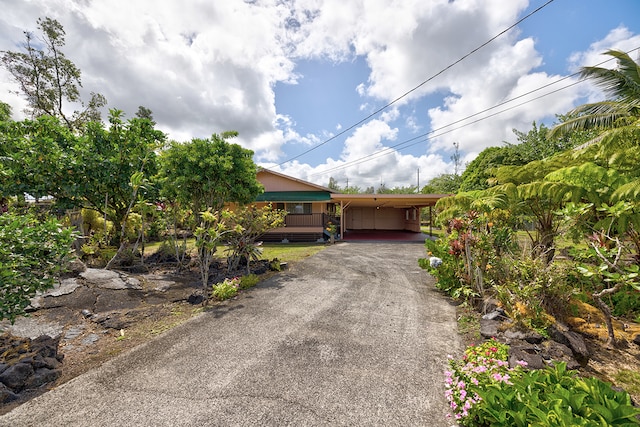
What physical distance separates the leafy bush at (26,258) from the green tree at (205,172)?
472 centimetres

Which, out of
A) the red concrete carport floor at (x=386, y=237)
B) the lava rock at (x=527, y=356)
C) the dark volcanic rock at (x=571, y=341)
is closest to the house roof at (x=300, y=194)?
the red concrete carport floor at (x=386, y=237)

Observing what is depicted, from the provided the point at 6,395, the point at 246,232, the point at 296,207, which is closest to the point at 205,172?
the point at 246,232

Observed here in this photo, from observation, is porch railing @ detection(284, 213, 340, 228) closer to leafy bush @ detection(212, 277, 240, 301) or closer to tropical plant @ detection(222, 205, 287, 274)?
tropical plant @ detection(222, 205, 287, 274)

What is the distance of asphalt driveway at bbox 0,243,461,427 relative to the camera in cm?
229

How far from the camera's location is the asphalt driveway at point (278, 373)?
2.29 m

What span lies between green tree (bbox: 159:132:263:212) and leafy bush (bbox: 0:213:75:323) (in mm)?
4722

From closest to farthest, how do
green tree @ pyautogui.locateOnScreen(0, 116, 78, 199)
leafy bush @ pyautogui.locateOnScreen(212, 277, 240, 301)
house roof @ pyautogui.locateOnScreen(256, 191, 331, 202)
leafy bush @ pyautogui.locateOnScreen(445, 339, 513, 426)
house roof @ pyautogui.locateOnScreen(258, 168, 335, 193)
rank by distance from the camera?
1. leafy bush @ pyautogui.locateOnScreen(445, 339, 513, 426)
2. leafy bush @ pyautogui.locateOnScreen(212, 277, 240, 301)
3. green tree @ pyautogui.locateOnScreen(0, 116, 78, 199)
4. house roof @ pyautogui.locateOnScreen(256, 191, 331, 202)
5. house roof @ pyautogui.locateOnScreen(258, 168, 335, 193)

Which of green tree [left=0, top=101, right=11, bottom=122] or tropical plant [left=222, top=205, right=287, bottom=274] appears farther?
green tree [left=0, top=101, right=11, bottom=122]

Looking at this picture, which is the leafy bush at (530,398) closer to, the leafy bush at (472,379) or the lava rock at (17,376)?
the leafy bush at (472,379)

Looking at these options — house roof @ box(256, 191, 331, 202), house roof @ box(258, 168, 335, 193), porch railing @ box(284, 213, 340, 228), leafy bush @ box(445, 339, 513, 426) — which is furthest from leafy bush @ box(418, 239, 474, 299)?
house roof @ box(258, 168, 335, 193)

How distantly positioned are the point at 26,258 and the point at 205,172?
5.37 m

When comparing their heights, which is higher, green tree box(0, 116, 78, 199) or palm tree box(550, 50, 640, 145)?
palm tree box(550, 50, 640, 145)

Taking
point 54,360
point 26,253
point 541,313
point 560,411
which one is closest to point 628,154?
point 541,313

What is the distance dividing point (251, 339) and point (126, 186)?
7448 mm
